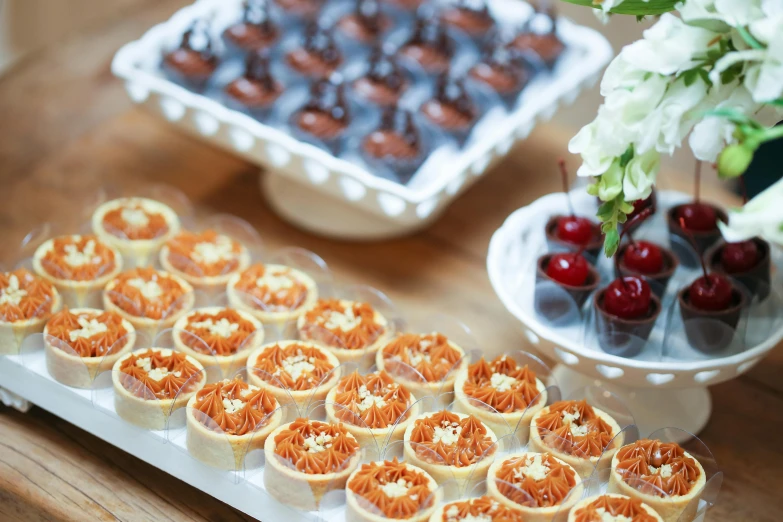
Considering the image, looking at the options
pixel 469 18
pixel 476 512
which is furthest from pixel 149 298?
pixel 469 18

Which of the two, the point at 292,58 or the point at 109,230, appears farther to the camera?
the point at 292,58

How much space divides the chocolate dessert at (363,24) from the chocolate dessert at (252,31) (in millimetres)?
132

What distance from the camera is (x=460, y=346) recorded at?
1.35 metres

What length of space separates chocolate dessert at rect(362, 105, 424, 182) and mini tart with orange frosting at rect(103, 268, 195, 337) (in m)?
0.37

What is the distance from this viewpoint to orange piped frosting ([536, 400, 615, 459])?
1.17 m

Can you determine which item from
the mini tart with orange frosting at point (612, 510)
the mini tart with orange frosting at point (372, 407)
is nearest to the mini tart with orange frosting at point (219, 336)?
the mini tart with orange frosting at point (372, 407)

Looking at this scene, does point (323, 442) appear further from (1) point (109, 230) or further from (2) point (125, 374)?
(1) point (109, 230)

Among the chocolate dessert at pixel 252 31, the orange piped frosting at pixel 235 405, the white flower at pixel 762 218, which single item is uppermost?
the white flower at pixel 762 218

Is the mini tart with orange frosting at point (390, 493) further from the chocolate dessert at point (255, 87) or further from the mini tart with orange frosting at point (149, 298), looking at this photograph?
the chocolate dessert at point (255, 87)

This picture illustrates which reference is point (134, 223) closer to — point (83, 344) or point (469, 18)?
point (83, 344)

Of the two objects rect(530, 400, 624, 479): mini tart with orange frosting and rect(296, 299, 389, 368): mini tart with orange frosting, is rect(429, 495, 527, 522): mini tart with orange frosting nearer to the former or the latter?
rect(530, 400, 624, 479): mini tart with orange frosting

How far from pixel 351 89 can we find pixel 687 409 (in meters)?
0.80

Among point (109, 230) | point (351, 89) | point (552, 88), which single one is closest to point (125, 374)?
point (109, 230)

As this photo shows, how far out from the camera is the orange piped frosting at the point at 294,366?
1261 mm
